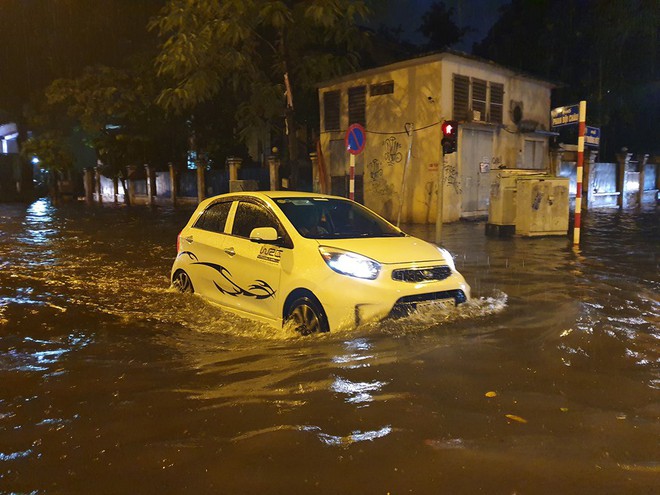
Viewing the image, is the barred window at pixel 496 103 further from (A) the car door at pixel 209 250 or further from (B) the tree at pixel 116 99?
(B) the tree at pixel 116 99

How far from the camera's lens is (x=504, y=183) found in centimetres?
1341

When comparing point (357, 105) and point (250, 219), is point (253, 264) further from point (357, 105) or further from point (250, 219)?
point (357, 105)

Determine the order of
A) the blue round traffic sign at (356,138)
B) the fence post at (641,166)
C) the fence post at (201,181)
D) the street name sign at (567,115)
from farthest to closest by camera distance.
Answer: the fence post at (201,181)
the fence post at (641,166)
the blue round traffic sign at (356,138)
the street name sign at (567,115)

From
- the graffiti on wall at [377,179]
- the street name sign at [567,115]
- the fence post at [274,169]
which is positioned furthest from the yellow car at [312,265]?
the fence post at [274,169]

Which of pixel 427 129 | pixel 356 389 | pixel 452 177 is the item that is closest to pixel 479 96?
pixel 427 129

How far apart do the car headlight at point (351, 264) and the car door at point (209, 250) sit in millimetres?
1643

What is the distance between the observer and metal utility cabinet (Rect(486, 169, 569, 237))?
13.0 meters

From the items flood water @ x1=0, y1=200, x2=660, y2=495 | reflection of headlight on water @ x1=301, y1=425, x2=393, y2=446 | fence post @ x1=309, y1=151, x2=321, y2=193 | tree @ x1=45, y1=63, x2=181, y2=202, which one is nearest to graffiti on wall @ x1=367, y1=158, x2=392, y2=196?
fence post @ x1=309, y1=151, x2=321, y2=193

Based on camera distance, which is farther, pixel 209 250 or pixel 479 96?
pixel 479 96

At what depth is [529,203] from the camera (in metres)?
13.0

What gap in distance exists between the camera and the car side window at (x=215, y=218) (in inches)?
264

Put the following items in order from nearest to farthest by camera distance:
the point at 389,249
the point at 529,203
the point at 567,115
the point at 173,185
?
the point at 389,249 < the point at 567,115 < the point at 529,203 < the point at 173,185

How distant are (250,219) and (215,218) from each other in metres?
0.80

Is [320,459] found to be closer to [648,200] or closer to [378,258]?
[378,258]
